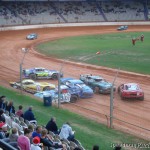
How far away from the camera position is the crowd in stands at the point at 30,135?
1008cm

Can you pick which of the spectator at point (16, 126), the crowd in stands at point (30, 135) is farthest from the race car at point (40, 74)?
the spectator at point (16, 126)

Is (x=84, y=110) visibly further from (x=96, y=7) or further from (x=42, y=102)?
(x=96, y=7)

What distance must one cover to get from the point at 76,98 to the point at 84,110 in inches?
104

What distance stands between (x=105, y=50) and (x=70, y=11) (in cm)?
3888

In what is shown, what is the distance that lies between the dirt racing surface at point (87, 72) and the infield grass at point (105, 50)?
1977 mm

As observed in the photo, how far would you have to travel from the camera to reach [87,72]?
35.0 meters

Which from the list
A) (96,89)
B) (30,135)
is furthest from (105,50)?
(30,135)

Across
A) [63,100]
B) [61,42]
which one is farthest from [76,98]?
[61,42]

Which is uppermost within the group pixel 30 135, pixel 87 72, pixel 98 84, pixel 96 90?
pixel 30 135

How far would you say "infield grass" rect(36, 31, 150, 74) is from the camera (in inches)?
1519

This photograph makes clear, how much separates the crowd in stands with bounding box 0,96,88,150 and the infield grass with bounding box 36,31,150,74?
21.3 metres

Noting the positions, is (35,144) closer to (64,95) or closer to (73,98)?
(64,95)

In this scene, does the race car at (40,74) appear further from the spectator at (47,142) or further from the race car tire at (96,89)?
the spectator at (47,142)

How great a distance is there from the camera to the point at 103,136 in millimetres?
15812
